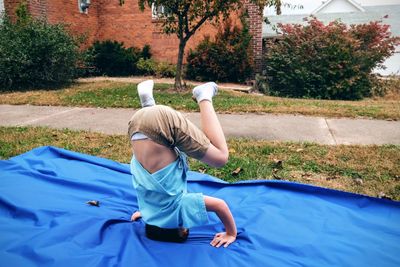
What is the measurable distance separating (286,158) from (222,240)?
226 centimetres

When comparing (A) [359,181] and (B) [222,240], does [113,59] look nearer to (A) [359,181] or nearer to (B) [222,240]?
(A) [359,181]

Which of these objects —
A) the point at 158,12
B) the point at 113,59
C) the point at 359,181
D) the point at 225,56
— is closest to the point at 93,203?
the point at 359,181

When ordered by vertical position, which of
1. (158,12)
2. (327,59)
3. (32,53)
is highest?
(158,12)

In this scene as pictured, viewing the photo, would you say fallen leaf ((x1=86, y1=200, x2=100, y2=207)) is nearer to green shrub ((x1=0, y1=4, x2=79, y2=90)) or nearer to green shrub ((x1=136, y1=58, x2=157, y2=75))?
green shrub ((x1=0, y1=4, x2=79, y2=90))

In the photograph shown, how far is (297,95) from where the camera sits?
12.0 metres

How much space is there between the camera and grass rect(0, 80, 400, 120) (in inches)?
293

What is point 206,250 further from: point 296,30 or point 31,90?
point 296,30

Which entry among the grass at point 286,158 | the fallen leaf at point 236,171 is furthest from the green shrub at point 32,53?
the fallen leaf at point 236,171

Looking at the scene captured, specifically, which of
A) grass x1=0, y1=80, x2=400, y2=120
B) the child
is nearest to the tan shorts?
the child

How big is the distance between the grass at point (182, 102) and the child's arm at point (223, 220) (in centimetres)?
517

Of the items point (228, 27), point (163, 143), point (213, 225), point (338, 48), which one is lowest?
point (213, 225)

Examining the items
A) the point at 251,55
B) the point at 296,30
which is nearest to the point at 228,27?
the point at 251,55

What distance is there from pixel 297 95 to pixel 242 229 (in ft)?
32.8

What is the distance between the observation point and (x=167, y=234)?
241cm
